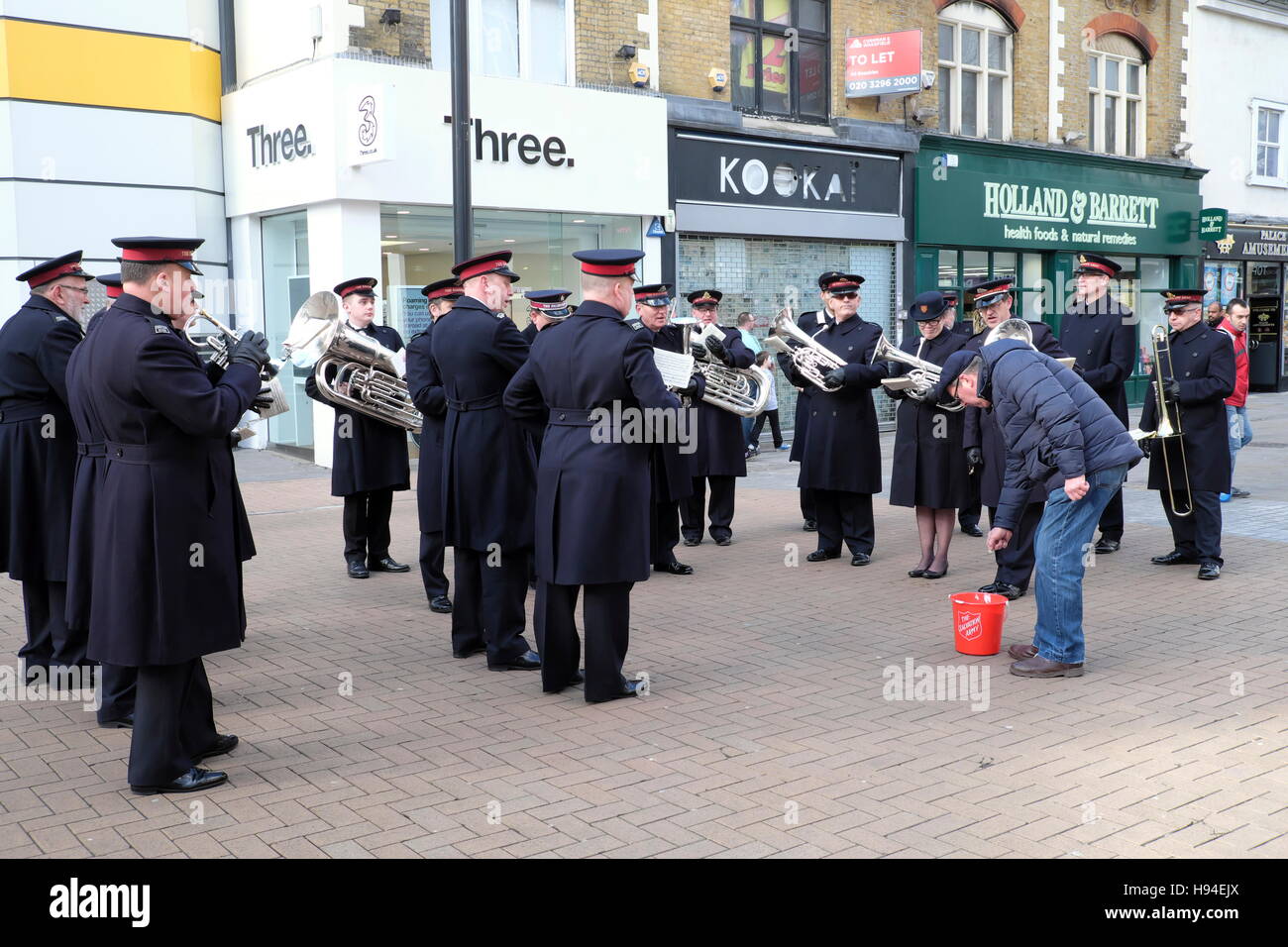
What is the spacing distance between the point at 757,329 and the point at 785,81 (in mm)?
3855

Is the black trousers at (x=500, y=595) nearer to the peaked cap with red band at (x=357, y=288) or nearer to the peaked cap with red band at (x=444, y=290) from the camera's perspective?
the peaked cap with red band at (x=444, y=290)

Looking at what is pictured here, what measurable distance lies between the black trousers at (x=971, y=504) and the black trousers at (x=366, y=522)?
13.7 ft

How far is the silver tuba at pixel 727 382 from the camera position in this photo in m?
9.98

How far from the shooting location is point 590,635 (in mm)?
5934

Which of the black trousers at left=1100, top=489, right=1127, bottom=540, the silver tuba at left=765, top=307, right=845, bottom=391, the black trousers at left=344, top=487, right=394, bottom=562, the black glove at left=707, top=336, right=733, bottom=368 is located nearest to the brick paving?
the black trousers at left=344, top=487, right=394, bottom=562

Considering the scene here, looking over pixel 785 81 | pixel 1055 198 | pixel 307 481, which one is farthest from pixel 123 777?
pixel 1055 198

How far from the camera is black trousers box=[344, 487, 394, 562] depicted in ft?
29.9

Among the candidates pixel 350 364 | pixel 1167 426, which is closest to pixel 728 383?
pixel 350 364

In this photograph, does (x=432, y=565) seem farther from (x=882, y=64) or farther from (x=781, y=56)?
(x=882, y=64)

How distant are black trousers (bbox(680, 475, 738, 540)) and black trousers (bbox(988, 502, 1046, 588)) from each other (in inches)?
111

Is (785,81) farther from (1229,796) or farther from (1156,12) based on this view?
(1229,796)

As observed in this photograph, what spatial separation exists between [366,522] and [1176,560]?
606 cm

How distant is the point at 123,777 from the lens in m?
4.95

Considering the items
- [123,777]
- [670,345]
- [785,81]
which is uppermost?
[785,81]
